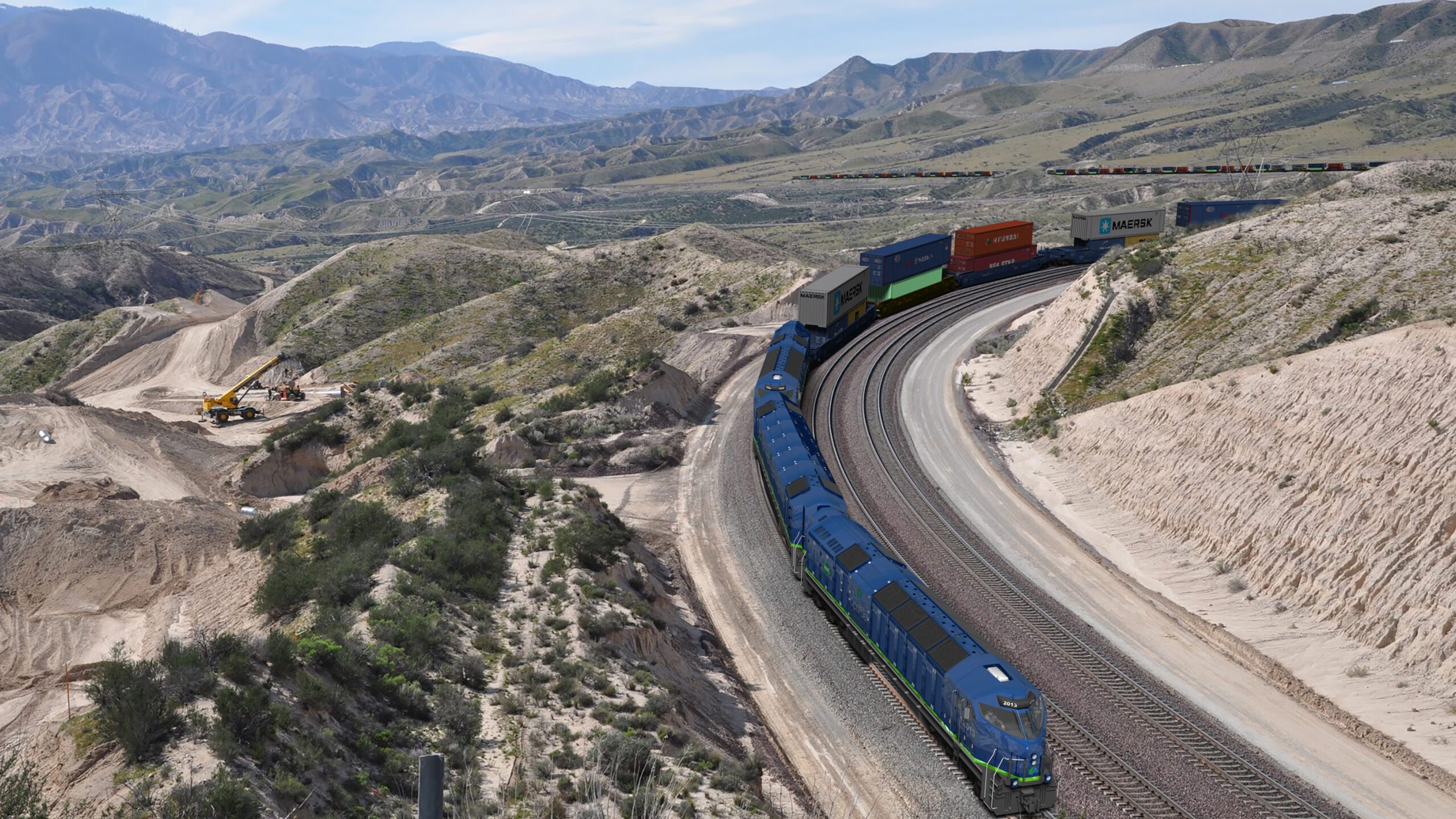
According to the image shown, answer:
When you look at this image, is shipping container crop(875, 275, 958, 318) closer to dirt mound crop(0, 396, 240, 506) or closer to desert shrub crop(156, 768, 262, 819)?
dirt mound crop(0, 396, 240, 506)

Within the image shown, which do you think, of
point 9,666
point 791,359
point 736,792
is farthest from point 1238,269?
point 9,666

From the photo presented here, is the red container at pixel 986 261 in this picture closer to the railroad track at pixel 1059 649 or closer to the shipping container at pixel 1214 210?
the shipping container at pixel 1214 210

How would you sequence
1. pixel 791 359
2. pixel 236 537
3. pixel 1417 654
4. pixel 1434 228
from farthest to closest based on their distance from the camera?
pixel 791 359, pixel 1434 228, pixel 236 537, pixel 1417 654

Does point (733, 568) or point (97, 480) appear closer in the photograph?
point (733, 568)

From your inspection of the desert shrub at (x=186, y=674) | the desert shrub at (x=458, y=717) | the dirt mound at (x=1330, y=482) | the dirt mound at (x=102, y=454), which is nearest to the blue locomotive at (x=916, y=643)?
the desert shrub at (x=458, y=717)

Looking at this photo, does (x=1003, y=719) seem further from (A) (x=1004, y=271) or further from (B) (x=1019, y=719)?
(A) (x=1004, y=271)

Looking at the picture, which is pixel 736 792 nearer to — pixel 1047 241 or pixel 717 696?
pixel 717 696
